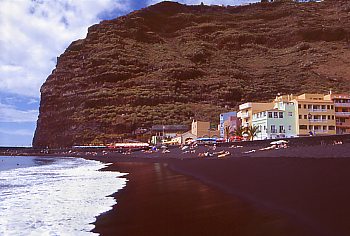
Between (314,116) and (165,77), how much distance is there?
8545cm

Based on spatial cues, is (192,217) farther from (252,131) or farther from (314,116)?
(314,116)

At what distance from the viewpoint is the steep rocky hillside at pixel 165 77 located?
123m

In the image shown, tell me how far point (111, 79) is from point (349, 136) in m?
124

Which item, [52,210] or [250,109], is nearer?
[52,210]

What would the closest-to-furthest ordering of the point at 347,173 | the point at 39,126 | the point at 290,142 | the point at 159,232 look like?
the point at 159,232
the point at 347,173
the point at 290,142
the point at 39,126

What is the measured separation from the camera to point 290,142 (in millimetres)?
38281

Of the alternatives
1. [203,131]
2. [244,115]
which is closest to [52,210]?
[244,115]

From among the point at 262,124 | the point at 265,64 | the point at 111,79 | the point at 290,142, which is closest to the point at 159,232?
the point at 290,142

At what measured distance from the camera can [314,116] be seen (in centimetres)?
6669

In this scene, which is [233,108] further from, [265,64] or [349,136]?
[349,136]

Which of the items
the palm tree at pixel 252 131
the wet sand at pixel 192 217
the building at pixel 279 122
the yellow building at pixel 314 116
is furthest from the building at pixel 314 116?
the wet sand at pixel 192 217

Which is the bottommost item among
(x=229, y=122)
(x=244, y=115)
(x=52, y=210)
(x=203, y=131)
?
(x=52, y=210)

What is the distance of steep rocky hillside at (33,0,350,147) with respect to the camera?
122875 mm

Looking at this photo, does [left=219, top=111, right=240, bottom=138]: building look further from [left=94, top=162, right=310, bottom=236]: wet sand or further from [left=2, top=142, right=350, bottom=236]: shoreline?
[left=94, top=162, right=310, bottom=236]: wet sand
